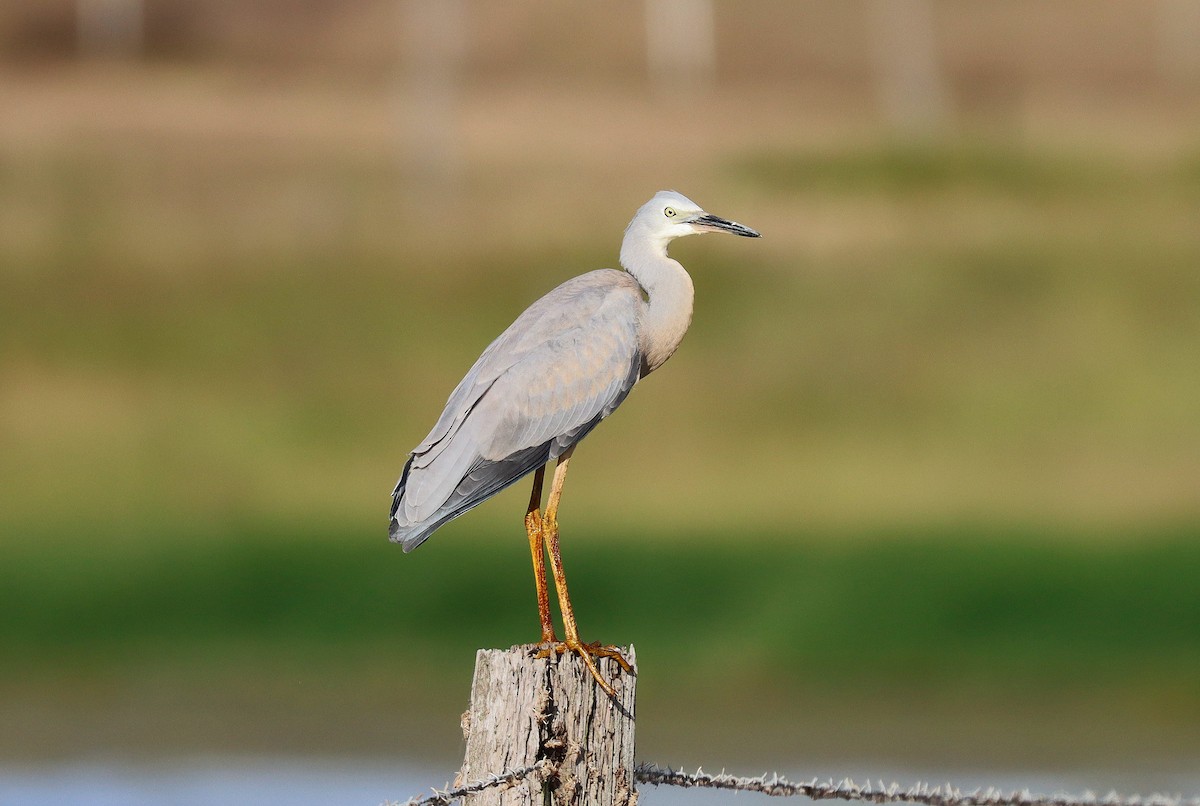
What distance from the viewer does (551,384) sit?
5207 mm

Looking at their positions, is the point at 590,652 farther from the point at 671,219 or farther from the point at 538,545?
the point at 671,219

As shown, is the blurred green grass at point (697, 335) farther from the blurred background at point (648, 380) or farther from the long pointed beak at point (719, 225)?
the long pointed beak at point (719, 225)

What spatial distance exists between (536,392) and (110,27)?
48.1ft

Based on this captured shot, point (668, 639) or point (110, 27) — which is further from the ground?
point (110, 27)

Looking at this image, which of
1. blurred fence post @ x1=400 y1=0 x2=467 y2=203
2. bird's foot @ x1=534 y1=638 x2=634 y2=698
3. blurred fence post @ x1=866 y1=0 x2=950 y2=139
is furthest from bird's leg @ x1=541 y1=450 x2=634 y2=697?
blurred fence post @ x1=866 y1=0 x2=950 y2=139

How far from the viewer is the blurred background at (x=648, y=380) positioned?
1017 cm

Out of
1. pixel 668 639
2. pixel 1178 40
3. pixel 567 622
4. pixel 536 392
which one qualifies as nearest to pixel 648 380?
pixel 668 639

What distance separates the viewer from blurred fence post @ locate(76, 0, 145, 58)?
1825 centimetres

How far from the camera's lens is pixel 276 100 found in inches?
703

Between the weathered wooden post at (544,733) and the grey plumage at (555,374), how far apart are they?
3.16ft

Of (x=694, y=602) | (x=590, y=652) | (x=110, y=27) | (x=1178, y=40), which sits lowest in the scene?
(x=590, y=652)

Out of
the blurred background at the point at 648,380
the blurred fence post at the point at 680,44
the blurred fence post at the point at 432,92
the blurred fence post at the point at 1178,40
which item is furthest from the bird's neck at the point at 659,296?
the blurred fence post at the point at 1178,40

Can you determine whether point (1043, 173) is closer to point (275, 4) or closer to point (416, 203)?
point (416, 203)

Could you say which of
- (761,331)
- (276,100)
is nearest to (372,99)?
(276,100)
